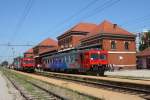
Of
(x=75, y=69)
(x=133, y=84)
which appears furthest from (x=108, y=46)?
(x=133, y=84)

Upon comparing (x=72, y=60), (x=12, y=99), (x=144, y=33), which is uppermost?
(x=144, y=33)

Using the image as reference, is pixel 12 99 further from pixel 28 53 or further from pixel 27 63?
pixel 28 53

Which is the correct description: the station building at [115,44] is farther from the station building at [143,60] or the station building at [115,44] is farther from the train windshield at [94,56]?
the train windshield at [94,56]

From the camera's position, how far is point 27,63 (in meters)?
62.1

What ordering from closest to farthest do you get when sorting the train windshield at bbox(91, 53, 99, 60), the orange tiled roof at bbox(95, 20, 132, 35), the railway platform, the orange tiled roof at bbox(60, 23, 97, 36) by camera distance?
the railway platform, the train windshield at bbox(91, 53, 99, 60), the orange tiled roof at bbox(95, 20, 132, 35), the orange tiled roof at bbox(60, 23, 97, 36)

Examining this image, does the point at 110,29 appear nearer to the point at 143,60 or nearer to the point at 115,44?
the point at 115,44

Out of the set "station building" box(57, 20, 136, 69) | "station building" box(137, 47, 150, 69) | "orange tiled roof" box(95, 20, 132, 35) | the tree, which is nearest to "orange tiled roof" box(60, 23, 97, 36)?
"orange tiled roof" box(95, 20, 132, 35)

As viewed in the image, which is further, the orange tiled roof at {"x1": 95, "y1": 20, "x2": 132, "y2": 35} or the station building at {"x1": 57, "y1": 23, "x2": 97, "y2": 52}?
the station building at {"x1": 57, "y1": 23, "x2": 97, "y2": 52}

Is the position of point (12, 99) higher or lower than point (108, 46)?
lower

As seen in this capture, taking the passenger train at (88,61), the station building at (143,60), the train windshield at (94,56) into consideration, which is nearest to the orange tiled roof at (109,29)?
the station building at (143,60)

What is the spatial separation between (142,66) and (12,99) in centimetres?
5236

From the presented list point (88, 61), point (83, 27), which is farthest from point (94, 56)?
point (83, 27)

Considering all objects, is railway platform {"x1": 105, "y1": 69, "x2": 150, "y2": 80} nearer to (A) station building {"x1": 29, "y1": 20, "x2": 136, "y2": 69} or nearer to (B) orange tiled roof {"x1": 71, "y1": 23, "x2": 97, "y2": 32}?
(A) station building {"x1": 29, "y1": 20, "x2": 136, "y2": 69}

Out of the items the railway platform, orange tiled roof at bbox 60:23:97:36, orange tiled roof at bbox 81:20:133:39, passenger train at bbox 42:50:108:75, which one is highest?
orange tiled roof at bbox 60:23:97:36
